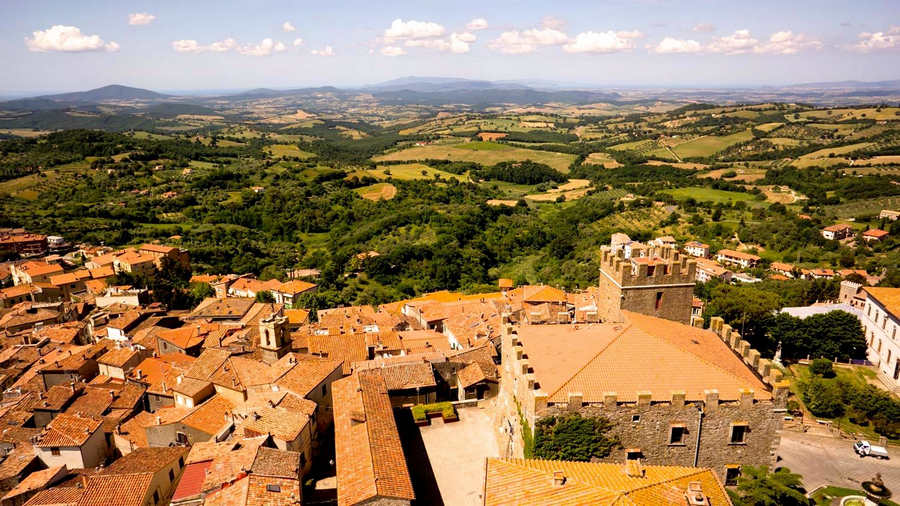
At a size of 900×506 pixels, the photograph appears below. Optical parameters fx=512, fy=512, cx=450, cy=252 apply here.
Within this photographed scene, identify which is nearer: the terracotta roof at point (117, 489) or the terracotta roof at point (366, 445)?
the terracotta roof at point (366, 445)

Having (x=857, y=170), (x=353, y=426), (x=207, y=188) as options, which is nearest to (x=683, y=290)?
(x=353, y=426)

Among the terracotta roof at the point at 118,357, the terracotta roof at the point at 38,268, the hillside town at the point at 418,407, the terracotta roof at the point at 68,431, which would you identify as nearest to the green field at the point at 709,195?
the hillside town at the point at 418,407

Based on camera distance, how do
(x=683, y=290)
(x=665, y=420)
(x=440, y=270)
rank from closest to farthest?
(x=665, y=420)
(x=683, y=290)
(x=440, y=270)

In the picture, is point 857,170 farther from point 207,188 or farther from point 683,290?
point 207,188

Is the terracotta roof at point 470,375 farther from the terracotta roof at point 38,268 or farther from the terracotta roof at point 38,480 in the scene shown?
the terracotta roof at point 38,268

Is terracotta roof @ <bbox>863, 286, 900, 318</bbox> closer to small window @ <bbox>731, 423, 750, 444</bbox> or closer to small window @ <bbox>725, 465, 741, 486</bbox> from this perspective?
small window @ <bbox>725, 465, 741, 486</bbox>

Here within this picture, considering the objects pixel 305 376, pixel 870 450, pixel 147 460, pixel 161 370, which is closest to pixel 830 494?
pixel 870 450
